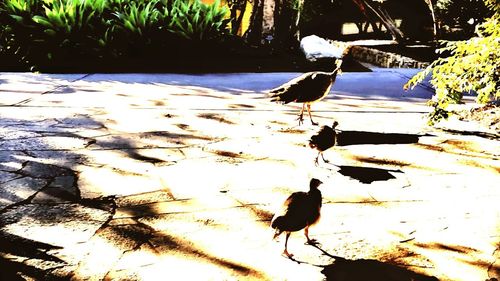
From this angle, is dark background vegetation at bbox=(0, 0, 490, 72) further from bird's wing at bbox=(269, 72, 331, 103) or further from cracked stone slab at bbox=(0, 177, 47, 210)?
cracked stone slab at bbox=(0, 177, 47, 210)

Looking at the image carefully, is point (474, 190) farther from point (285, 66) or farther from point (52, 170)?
point (285, 66)

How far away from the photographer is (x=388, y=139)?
14.9 ft

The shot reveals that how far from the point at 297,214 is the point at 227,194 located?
36.7 inches

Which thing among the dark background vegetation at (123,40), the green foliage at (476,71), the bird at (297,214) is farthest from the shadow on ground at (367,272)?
the dark background vegetation at (123,40)

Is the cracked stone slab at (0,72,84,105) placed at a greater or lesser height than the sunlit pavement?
greater

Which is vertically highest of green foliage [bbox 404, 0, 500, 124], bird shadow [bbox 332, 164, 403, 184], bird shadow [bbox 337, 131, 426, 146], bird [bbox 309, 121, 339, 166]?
green foliage [bbox 404, 0, 500, 124]

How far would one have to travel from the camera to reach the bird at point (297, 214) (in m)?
2.42

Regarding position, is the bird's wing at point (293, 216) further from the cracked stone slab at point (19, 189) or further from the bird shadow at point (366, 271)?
the cracked stone slab at point (19, 189)

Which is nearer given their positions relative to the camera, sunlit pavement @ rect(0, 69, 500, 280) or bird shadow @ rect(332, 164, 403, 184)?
sunlit pavement @ rect(0, 69, 500, 280)

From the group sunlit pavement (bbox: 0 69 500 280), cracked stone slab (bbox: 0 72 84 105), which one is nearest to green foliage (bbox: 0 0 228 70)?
cracked stone slab (bbox: 0 72 84 105)

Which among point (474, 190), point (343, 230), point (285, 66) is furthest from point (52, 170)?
point (285, 66)

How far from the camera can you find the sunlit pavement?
243 cm

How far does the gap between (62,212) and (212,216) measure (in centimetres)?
95

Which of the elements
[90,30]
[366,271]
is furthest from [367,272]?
[90,30]
